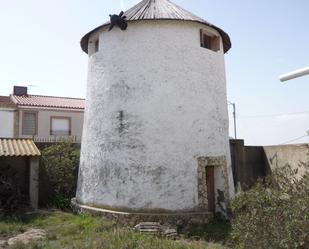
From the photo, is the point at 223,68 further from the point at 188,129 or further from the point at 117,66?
the point at 117,66

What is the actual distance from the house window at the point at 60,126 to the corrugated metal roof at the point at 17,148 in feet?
35.9

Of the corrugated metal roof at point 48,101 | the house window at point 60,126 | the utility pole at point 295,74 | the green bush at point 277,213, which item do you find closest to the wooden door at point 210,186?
the green bush at point 277,213

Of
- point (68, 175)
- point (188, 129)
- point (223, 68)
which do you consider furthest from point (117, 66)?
point (68, 175)

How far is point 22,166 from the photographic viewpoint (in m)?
13.8

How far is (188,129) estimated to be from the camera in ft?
37.2

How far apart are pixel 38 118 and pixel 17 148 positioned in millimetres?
11843

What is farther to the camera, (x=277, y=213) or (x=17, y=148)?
(x=17, y=148)

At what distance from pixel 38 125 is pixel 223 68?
51.9 ft

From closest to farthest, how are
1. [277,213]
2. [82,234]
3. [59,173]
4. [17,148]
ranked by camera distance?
[277,213]
[82,234]
[17,148]
[59,173]

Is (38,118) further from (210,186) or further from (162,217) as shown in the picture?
(162,217)

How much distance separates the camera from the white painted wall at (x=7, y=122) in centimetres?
2419

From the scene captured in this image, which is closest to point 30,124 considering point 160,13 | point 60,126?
point 60,126

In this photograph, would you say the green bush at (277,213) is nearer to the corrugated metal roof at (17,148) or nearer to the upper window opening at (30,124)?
the corrugated metal roof at (17,148)

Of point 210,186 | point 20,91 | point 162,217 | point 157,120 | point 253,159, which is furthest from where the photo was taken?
point 20,91
